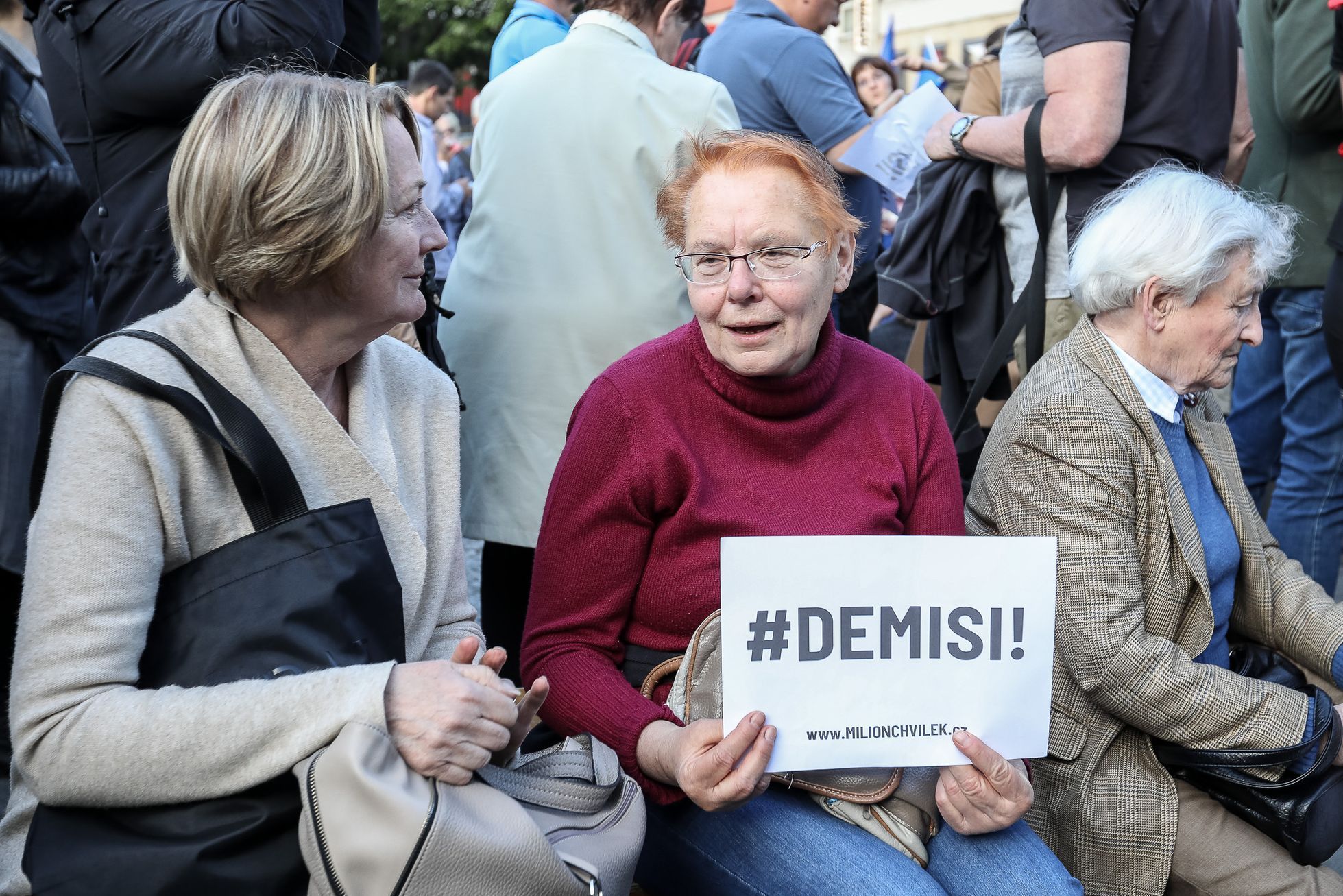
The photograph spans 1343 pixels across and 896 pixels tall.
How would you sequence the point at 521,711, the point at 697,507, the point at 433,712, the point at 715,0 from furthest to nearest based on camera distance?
the point at 715,0
the point at 697,507
the point at 521,711
the point at 433,712

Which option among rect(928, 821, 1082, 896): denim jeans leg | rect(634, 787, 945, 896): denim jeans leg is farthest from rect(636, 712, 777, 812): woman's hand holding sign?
rect(928, 821, 1082, 896): denim jeans leg

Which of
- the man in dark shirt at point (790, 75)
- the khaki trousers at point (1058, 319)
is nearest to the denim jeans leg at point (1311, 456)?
the khaki trousers at point (1058, 319)

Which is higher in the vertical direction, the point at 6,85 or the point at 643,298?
the point at 6,85

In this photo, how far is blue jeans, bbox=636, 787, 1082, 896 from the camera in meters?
2.04

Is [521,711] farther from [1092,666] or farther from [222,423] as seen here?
[1092,666]

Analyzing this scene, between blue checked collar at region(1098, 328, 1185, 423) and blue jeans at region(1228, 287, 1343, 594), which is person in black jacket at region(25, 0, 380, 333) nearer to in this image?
blue checked collar at region(1098, 328, 1185, 423)

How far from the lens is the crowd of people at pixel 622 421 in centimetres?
172

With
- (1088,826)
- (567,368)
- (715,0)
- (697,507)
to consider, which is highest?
(697,507)

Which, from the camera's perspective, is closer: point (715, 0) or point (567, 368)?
point (567, 368)

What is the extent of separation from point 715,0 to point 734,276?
2640cm

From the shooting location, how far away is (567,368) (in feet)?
10.6

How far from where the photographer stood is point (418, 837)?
155 centimetres

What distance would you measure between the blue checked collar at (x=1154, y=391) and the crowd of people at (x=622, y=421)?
0.01 metres

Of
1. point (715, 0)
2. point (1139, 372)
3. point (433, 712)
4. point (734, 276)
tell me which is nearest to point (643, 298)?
point (734, 276)
